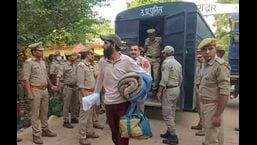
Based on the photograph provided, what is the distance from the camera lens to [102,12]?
454 cm

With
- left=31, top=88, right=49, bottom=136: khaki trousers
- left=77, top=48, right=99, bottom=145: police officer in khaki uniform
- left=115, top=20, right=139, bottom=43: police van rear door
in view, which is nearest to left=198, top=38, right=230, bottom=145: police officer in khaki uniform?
left=77, top=48, right=99, bottom=145: police officer in khaki uniform

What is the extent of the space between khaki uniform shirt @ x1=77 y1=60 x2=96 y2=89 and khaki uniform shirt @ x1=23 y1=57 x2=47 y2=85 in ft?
1.27

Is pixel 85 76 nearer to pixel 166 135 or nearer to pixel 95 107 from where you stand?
pixel 95 107

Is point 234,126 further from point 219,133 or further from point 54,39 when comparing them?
point 54,39

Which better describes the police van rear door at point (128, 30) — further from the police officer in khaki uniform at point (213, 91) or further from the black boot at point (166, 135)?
the police officer in khaki uniform at point (213, 91)

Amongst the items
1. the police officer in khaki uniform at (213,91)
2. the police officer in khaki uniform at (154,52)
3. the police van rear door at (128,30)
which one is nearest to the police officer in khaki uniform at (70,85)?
the police van rear door at (128,30)

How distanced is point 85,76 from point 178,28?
1.55m

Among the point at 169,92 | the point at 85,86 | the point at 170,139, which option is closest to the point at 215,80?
the point at 169,92

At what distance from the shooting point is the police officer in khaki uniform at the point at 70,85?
4.86 meters

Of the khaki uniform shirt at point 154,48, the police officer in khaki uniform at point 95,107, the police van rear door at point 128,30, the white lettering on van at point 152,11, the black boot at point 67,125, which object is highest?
the white lettering on van at point 152,11

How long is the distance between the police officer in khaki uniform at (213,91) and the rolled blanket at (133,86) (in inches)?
20.1

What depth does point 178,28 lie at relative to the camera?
495 centimetres

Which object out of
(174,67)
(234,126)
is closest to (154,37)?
(174,67)

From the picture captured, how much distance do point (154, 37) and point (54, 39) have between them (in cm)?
156
